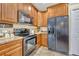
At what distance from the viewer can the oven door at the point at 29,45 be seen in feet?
9.79

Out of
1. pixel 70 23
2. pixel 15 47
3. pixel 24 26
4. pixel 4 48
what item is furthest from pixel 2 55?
pixel 70 23

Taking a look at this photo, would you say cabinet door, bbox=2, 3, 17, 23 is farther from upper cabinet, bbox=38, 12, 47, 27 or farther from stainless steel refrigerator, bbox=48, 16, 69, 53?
stainless steel refrigerator, bbox=48, 16, 69, 53

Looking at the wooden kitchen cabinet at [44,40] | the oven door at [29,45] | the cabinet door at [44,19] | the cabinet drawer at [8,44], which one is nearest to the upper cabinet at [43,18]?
the cabinet door at [44,19]

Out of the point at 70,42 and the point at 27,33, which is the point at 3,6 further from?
the point at 70,42

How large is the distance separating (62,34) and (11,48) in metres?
1.74

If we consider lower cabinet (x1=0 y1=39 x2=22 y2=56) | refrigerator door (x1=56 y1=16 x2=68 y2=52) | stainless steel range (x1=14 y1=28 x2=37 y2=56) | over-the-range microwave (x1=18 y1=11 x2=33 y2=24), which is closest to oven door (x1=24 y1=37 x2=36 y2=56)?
stainless steel range (x1=14 y1=28 x2=37 y2=56)

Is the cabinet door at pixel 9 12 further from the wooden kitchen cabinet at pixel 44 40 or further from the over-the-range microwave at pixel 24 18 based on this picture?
the wooden kitchen cabinet at pixel 44 40

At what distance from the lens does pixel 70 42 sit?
3.38 m

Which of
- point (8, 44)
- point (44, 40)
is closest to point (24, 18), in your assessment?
point (44, 40)

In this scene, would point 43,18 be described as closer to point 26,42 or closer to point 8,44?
point 26,42

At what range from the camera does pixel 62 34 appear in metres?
3.58

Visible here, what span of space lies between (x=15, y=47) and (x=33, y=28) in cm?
119

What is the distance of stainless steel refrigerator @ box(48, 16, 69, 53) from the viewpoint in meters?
3.49

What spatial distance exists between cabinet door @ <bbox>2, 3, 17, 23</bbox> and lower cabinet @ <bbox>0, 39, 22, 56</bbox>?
1.58 feet
